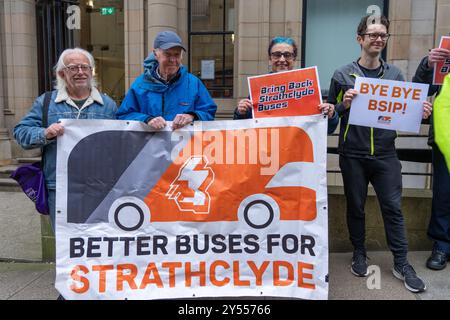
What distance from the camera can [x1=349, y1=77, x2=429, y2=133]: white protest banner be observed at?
121 inches

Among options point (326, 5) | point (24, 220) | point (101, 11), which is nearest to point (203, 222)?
point (24, 220)

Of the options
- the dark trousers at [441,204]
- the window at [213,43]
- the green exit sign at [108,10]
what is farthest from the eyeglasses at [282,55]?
the green exit sign at [108,10]

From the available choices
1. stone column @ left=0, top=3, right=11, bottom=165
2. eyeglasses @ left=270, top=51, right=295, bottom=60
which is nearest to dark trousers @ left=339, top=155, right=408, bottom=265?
eyeglasses @ left=270, top=51, right=295, bottom=60

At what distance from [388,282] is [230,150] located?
71.2 inches

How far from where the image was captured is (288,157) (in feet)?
9.55

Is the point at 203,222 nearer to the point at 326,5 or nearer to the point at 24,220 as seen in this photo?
the point at 24,220

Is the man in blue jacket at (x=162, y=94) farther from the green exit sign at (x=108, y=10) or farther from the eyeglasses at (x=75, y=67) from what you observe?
the green exit sign at (x=108, y=10)

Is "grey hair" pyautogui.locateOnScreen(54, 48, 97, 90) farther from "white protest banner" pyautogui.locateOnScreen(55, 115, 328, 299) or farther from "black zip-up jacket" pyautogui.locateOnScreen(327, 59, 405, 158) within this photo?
"black zip-up jacket" pyautogui.locateOnScreen(327, 59, 405, 158)

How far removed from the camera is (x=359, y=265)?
3.49 meters

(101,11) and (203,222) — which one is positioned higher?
(101,11)

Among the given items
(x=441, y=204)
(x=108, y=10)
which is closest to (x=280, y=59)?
(x=441, y=204)

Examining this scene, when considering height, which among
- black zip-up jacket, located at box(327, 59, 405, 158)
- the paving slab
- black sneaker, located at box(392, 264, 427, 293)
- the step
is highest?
black zip-up jacket, located at box(327, 59, 405, 158)

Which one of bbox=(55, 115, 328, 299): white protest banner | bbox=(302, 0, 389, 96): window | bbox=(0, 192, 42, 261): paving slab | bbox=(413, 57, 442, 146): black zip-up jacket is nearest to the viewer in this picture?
bbox=(55, 115, 328, 299): white protest banner

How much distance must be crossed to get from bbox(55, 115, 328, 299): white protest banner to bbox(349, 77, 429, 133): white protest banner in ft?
1.49
